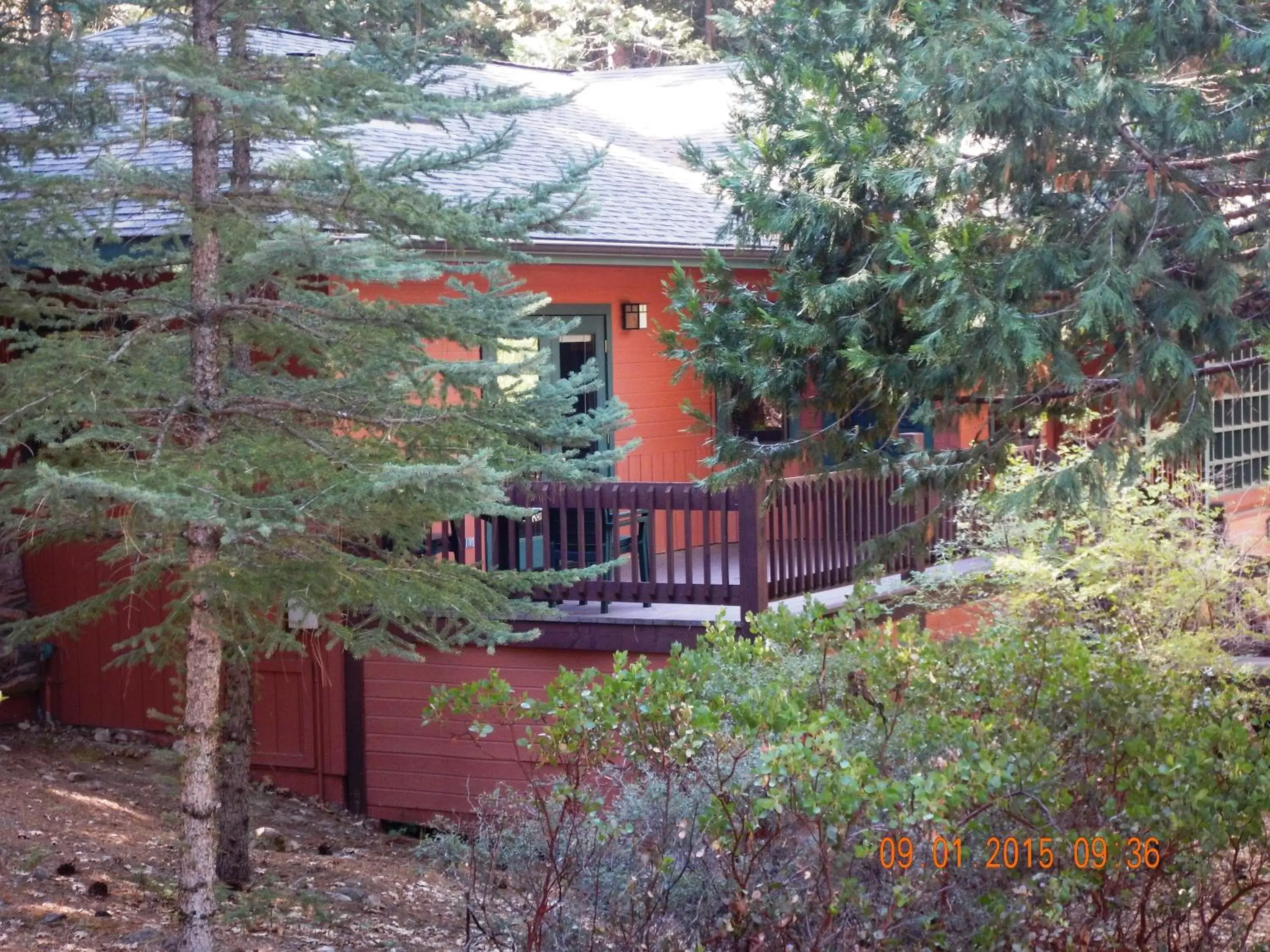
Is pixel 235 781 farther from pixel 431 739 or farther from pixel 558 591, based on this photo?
pixel 558 591

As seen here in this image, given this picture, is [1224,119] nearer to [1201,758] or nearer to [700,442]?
[1201,758]

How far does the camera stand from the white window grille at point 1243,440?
1468 centimetres

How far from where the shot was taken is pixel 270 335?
5.64 metres

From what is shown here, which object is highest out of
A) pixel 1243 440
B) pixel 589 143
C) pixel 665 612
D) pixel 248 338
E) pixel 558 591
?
pixel 589 143

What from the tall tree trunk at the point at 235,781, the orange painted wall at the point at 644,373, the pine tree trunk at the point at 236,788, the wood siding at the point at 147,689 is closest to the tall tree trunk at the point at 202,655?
the tall tree trunk at the point at 235,781

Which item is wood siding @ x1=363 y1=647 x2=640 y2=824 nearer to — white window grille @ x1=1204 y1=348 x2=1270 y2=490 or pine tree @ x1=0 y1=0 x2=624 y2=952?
pine tree @ x1=0 y1=0 x2=624 y2=952

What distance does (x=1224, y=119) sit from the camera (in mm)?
5395

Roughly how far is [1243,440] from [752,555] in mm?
9492

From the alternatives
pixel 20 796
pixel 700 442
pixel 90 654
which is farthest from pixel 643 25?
pixel 20 796

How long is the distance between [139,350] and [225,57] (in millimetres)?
1266

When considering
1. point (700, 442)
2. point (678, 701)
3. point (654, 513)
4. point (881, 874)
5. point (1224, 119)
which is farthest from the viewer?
point (700, 442)

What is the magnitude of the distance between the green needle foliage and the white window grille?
10748 millimetres
